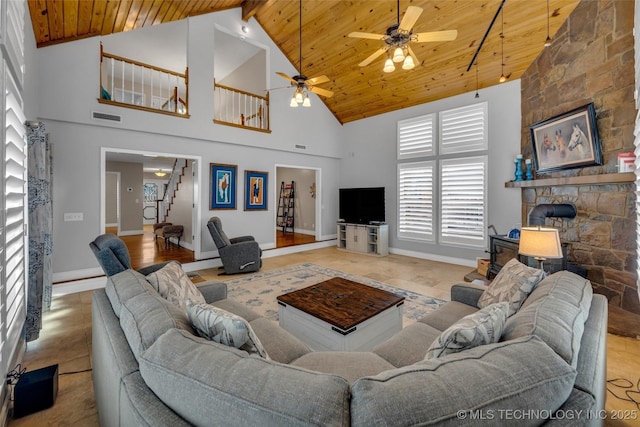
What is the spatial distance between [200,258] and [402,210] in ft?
15.3

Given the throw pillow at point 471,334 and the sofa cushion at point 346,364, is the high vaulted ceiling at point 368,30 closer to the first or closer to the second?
the sofa cushion at point 346,364

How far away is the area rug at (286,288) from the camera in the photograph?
3457 millimetres

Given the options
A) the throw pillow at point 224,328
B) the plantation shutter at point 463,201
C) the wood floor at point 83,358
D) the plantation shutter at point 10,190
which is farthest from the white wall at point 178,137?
the throw pillow at point 224,328

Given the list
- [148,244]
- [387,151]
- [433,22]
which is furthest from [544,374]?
[148,244]

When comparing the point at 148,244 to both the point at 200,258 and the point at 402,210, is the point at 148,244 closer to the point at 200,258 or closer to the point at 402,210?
the point at 200,258

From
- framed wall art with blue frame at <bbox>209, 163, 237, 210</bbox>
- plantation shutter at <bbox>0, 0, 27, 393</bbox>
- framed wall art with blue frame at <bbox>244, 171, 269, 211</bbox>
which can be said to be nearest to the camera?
plantation shutter at <bbox>0, 0, 27, 393</bbox>

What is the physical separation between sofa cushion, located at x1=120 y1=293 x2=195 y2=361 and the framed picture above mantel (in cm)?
451

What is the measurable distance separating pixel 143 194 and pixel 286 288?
335 inches

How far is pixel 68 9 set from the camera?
342cm

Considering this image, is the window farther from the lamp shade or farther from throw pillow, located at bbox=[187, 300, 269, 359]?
throw pillow, located at bbox=[187, 300, 269, 359]

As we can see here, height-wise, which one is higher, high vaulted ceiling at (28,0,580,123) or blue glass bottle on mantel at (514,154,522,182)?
high vaulted ceiling at (28,0,580,123)

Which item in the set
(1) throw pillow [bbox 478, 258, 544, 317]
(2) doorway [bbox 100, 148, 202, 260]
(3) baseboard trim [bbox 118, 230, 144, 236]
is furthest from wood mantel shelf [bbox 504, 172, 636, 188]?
(3) baseboard trim [bbox 118, 230, 144, 236]

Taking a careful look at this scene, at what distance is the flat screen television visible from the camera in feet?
22.4

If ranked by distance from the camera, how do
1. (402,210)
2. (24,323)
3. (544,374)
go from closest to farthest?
1. (544,374)
2. (24,323)
3. (402,210)
